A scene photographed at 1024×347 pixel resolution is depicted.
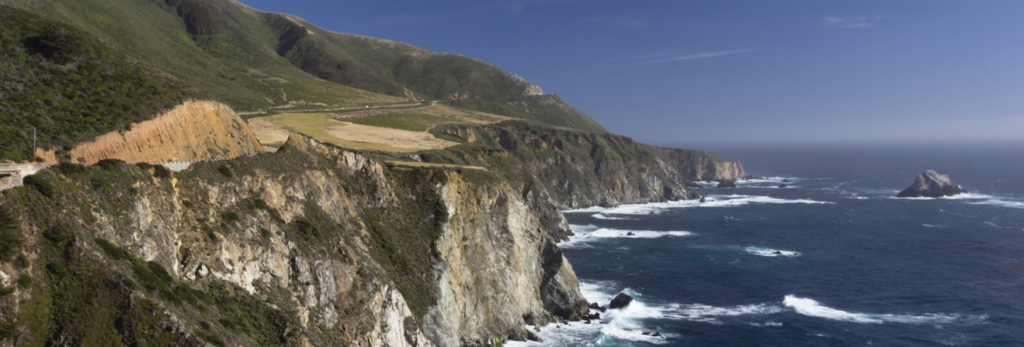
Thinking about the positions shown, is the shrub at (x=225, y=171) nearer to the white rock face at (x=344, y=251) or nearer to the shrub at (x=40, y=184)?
the white rock face at (x=344, y=251)

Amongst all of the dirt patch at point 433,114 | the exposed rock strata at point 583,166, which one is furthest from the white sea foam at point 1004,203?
the dirt patch at point 433,114

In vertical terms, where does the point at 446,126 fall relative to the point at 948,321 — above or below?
above

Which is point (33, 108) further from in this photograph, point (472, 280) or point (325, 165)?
point (472, 280)

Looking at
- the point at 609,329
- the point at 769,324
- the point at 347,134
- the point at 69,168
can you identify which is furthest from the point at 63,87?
the point at 769,324

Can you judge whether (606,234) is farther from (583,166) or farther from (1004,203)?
(1004,203)

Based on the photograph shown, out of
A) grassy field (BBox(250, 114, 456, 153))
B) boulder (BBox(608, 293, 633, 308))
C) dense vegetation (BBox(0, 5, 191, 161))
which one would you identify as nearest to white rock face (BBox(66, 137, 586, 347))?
boulder (BBox(608, 293, 633, 308))

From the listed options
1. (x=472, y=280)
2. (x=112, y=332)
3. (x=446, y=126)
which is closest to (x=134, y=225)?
(x=112, y=332)
